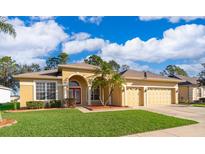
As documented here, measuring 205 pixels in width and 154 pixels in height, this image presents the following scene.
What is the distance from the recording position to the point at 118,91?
21.9 metres

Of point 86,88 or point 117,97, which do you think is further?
point 117,97

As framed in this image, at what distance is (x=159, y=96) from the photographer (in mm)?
23859

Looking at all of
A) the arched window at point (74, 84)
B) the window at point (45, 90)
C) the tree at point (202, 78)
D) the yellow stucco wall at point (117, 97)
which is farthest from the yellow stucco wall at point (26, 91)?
the tree at point (202, 78)

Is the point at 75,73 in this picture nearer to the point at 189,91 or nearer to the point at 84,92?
the point at 84,92

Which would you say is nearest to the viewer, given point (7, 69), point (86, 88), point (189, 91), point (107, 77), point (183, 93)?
point (107, 77)

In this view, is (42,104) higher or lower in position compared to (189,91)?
lower

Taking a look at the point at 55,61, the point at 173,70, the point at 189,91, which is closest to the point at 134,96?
the point at 189,91

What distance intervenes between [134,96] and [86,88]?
5.24 meters

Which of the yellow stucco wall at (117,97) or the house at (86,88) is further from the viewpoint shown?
the yellow stucco wall at (117,97)

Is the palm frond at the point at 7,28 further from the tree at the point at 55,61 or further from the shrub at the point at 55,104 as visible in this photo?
the tree at the point at 55,61

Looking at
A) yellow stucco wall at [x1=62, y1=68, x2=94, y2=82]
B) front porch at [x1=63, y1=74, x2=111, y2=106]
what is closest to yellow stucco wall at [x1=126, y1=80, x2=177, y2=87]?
front porch at [x1=63, y1=74, x2=111, y2=106]

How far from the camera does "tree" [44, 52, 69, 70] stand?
165 ft

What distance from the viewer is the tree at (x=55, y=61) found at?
50213mm
